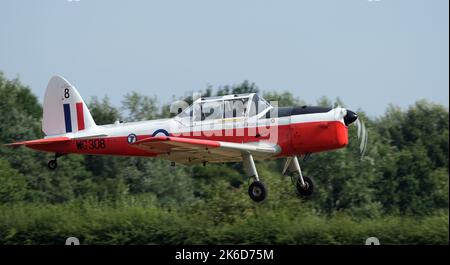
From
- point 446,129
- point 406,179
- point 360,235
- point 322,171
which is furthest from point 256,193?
point 446,129

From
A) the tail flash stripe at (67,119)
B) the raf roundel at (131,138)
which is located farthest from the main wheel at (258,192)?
the tail flash stripe at (67,119)

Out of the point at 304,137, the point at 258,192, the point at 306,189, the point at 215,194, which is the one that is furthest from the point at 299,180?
the point at 215,194

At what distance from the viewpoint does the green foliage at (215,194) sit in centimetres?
1934

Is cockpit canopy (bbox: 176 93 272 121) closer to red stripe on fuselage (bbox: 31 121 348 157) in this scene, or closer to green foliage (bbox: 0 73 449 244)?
red stripe on fuselage (bbox: 31 121 348 157)

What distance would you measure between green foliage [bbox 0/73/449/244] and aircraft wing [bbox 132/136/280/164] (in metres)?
5.90

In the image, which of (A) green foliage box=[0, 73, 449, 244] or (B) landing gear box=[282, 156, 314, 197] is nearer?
(B) landing gear box=[282, 156, 314, 197]

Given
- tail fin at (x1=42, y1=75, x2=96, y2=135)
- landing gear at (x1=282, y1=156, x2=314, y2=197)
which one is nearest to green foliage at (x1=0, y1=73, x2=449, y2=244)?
landing gear at (x1=282, y1=156, x2=314, y2=197)

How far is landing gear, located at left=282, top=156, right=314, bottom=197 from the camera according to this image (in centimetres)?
1302

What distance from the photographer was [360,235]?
18781 millimetres

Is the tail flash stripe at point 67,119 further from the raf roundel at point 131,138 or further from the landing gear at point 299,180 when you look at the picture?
the landing gear at point 299,180

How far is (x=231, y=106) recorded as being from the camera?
12734 mm

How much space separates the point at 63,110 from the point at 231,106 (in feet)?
11.1

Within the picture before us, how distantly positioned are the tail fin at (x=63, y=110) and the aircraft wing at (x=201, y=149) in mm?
1914

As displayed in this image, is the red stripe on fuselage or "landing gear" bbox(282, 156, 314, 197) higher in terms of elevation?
the red stripe on fuselage
